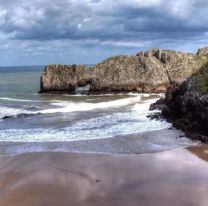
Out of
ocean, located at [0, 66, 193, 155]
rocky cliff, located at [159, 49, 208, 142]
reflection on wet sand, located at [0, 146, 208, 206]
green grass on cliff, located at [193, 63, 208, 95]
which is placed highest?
green grass on cliff, located at [193, 63, 208, 95]

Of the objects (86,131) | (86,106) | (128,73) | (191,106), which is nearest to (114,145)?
(86,131)

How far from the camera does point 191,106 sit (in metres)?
23.8

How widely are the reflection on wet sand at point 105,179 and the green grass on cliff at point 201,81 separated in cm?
576

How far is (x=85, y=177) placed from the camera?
14.5m

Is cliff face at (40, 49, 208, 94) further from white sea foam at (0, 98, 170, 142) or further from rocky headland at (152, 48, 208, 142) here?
white sea foam at (0, 98, 170, 142)

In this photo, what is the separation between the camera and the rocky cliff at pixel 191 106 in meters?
21.5

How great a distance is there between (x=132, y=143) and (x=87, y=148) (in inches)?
81.1

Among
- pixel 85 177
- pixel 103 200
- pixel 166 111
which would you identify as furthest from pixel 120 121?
pixel 103 200

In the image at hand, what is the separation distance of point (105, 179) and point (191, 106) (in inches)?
428

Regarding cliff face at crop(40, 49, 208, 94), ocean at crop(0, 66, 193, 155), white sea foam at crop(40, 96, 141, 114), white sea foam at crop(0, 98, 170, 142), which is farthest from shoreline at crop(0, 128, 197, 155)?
cliff face at crop(40, 49, 208, 94)

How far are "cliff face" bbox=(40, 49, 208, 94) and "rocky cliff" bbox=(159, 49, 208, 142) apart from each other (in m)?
18.9

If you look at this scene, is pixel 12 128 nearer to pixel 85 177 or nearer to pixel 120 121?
pixel 120 121

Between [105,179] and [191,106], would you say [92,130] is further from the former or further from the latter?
[105,179]

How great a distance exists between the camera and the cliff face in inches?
1868
